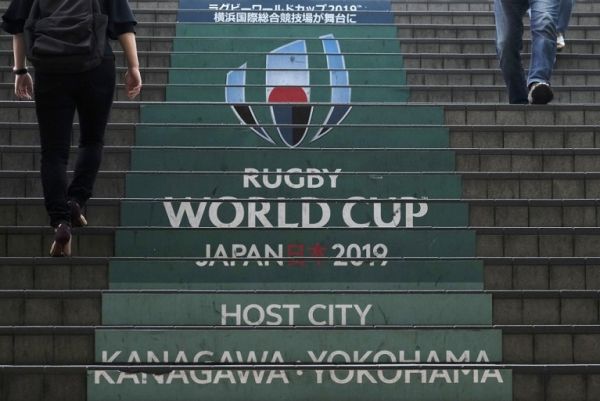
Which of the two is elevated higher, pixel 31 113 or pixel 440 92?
pixel 440 92

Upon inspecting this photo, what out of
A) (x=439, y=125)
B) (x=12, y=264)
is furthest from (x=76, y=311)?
(x=439, y=125)

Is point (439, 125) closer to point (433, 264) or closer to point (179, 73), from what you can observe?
point (433, 264)

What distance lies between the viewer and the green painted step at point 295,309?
631 centimetres

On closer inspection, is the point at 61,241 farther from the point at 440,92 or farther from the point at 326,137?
the point at 440,92

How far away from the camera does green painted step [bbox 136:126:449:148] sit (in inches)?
308

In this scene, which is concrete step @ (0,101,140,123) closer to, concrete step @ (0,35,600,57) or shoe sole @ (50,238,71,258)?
shoe sole @ (50,238,71,258)

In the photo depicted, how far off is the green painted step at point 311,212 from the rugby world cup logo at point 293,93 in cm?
94

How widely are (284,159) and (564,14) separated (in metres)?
2.89

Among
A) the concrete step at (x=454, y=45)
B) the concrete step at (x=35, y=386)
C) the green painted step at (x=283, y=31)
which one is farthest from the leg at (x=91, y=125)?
the green painted step at (x=283, y=31)

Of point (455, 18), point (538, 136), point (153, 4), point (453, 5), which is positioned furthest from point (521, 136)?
point (153, 4)

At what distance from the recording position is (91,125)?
6.84 meters

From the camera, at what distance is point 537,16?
8555mm

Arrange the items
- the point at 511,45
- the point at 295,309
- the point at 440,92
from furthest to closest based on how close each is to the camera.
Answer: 1. the point at 440,92
2. the point at 511,45
3. the point at 295,309

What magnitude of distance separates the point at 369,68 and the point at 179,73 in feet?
4.01
